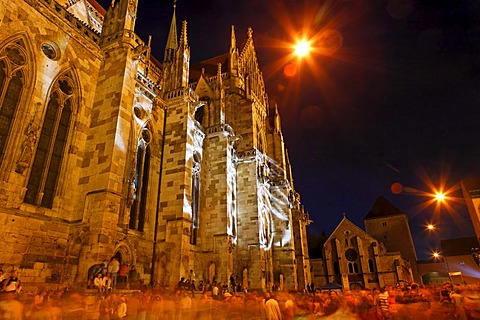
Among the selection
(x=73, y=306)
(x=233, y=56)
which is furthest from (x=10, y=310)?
(x=233, y=56)

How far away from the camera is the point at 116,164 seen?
36.9 ft

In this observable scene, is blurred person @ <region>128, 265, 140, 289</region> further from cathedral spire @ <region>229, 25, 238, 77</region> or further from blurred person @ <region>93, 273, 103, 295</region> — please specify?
cathedral spire @ <region>229, 25, 238, 77</region>

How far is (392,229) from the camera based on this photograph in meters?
51.5

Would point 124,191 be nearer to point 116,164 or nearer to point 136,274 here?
point 116,164

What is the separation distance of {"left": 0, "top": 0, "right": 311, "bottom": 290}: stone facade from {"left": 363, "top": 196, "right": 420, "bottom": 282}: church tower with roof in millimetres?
38254

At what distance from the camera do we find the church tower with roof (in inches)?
1919

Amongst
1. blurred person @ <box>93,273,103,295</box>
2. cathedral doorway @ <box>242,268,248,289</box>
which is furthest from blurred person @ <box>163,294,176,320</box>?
cathedral doorway @ <box>242,268,248,289</box>

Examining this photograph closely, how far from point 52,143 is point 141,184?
15.4 feet

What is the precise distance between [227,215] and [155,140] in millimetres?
6636

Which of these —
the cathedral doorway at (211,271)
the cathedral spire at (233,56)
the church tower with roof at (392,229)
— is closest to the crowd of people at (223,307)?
the cathedral doorway at (211,271)

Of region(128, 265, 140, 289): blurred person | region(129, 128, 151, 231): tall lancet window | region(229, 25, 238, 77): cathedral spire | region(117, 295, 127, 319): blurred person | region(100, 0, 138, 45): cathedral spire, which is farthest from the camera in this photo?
region(229, 25, 238, 77): cathedral spire

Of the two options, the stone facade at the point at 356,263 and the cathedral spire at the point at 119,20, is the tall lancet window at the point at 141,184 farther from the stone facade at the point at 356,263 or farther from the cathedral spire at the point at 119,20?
the stone facade at the point at 356,263

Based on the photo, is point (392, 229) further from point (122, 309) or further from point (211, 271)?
point (122, 309)

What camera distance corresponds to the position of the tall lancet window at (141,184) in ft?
47.1
